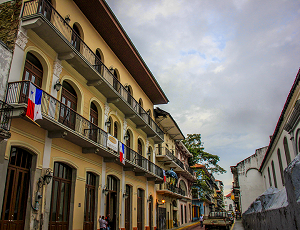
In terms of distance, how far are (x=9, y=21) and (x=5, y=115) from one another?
4439 millimetres

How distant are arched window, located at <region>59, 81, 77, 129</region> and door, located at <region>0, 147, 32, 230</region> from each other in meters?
2.61

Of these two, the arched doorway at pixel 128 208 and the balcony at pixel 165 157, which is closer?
the arched doorway at pixel 128 208

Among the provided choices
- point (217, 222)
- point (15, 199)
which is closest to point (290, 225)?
point (15, 199)

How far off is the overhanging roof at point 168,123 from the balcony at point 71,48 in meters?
7.67

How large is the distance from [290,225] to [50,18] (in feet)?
41.1

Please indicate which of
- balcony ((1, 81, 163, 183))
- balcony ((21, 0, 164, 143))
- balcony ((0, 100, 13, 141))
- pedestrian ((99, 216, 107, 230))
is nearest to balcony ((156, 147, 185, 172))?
balcony ((21, 0, 164, 143))

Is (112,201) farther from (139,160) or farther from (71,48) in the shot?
(71,48)

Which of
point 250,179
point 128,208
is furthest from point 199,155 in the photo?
point 128,208

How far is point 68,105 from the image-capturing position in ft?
47.2

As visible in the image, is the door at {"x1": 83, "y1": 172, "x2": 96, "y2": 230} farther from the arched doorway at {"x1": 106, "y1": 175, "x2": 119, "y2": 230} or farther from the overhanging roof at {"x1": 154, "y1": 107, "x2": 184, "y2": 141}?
the overhanging roof at {"x1": 154, "y1": 107, "x2": 184, "y2": 141}

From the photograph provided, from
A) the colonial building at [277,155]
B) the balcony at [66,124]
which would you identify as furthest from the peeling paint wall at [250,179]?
the balcony at [66,124]

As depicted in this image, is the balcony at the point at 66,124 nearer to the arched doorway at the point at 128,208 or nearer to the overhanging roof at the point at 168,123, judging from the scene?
the arched doorway at the point at 128,208

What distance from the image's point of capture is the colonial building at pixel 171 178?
2850 centimetres

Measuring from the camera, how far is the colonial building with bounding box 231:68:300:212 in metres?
15.0
